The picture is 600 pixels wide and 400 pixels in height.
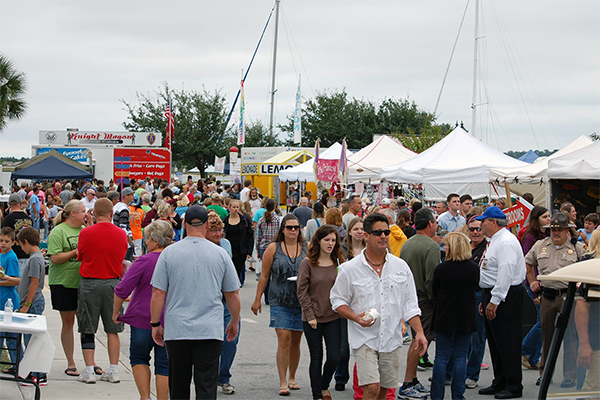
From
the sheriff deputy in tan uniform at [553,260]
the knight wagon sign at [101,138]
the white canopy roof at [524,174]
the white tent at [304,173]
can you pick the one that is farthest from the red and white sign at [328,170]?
the knight wagon sign at [101,138]

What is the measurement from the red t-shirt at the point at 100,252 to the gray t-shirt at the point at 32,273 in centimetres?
46

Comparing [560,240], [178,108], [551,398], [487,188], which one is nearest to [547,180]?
[487,188]

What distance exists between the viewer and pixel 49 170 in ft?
70.5

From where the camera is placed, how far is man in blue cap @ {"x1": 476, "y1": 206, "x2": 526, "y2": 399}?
7.19m

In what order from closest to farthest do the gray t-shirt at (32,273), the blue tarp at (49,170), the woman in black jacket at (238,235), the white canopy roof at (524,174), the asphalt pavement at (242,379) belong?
the asphalt pavement at (242,379), the gray t-shirt at (32,273), the woman in black jacket at (238,235), the white canopy roof at (524,174), the blue tarp at (49,170)

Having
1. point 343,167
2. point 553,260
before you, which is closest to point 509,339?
point 553,260

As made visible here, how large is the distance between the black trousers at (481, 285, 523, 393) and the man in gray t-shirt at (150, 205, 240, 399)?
11.5 feet

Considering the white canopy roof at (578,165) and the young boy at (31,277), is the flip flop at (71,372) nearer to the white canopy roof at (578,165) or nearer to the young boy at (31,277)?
the young boy at (31,277)

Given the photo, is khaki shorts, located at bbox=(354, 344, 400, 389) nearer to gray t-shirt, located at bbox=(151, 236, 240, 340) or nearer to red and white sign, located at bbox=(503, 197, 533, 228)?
gray t-shirt, located at bbox=(151, 236, 240, 340)

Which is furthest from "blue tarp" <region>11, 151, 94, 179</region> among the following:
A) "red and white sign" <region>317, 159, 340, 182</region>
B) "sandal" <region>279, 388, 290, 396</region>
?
"sandal" <region>279, 388, 290, 396</region>

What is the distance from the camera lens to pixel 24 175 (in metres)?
21.2

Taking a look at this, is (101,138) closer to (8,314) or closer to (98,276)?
(98,276)

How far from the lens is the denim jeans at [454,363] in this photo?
670 cm

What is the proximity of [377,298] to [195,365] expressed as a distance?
5.13 ft
